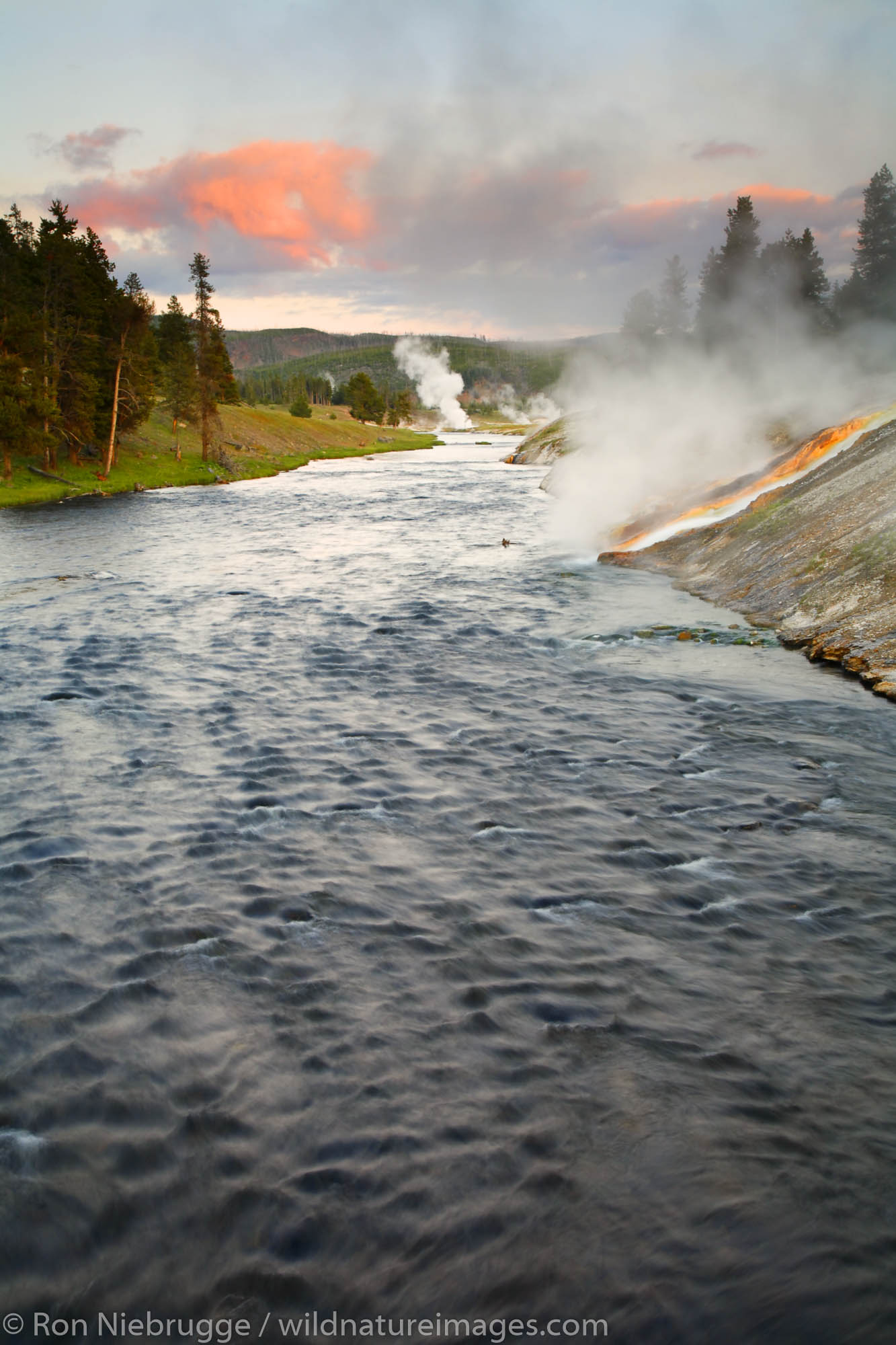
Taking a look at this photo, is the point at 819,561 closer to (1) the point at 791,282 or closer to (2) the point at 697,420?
(2) the point at 697,420

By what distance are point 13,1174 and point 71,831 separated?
4518mm

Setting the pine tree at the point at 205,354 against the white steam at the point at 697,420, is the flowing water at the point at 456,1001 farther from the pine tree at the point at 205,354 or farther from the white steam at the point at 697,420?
the pine tree at the point at 205,354

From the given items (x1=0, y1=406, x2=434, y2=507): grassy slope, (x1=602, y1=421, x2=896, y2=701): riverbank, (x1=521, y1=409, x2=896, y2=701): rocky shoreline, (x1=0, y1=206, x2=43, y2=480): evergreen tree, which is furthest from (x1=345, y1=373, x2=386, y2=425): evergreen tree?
(x1=602, y1=421, x2=896, y2=701): riverbank

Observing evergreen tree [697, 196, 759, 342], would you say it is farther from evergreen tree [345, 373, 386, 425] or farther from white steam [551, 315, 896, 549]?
evergreen tree [345, 373, 386, 425]

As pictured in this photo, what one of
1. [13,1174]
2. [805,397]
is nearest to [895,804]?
[13,1174]

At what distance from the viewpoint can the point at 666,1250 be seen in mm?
4191

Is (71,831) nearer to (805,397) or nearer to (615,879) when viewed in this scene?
(615,879)

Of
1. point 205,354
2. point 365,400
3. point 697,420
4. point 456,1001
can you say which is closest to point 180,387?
point 205,354

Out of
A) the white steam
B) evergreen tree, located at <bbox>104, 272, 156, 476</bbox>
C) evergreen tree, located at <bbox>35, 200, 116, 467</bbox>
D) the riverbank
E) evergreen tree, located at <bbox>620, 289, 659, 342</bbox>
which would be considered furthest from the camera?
evergreen tree, located at <bbox>620, 289, 659, 342</bbox>

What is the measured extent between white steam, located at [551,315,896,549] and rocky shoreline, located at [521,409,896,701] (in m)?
5.34

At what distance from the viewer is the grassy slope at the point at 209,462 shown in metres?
49.7

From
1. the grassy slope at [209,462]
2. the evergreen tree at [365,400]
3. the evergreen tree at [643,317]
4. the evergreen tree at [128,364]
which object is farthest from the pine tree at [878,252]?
the evergreen tree at [365,400]

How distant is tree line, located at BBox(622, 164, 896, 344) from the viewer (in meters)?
65.5

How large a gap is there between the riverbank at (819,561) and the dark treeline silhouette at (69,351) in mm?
38746
